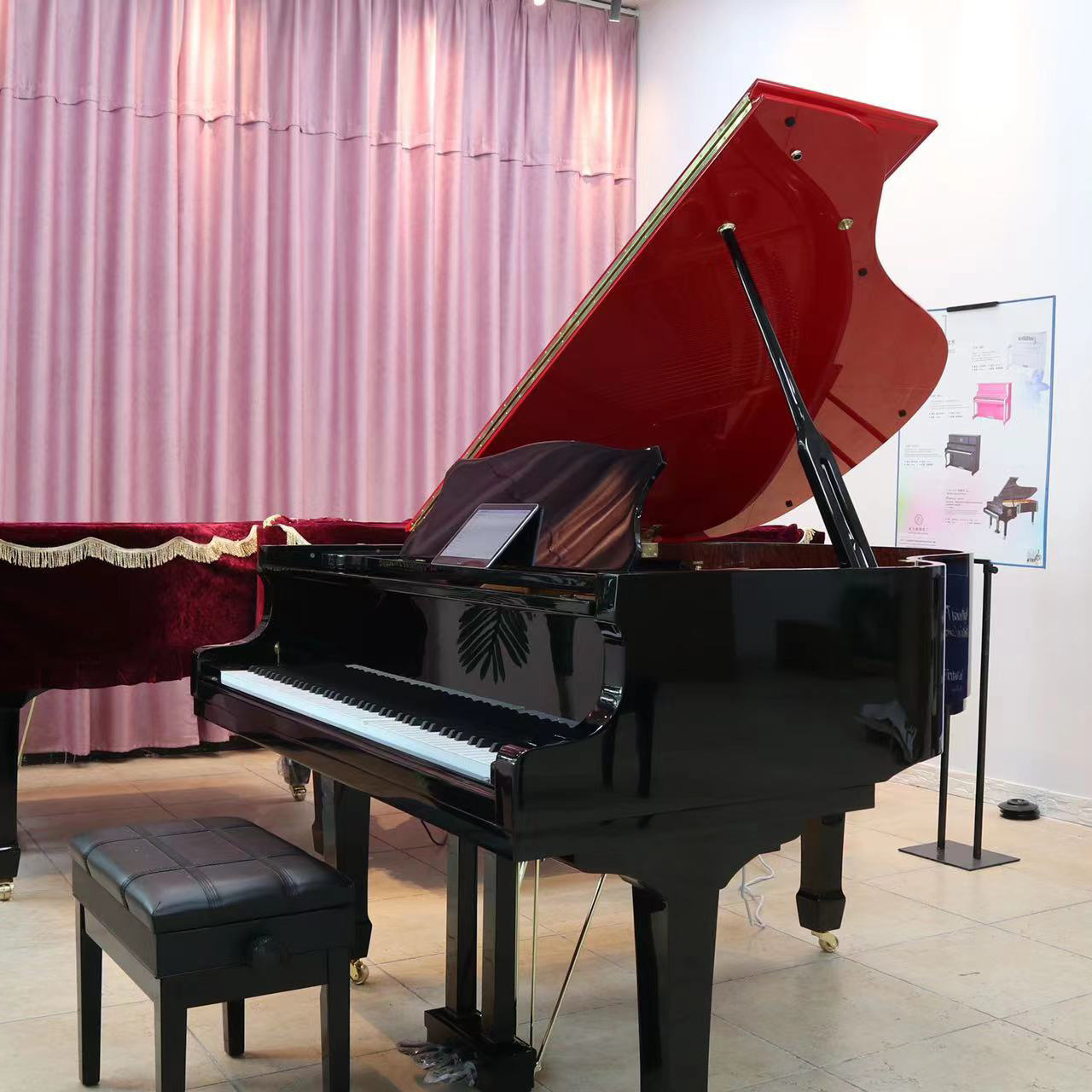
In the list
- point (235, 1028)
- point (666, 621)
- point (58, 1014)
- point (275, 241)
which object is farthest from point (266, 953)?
point (275, 241)

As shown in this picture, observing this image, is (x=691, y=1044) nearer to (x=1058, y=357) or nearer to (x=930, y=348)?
(x=930, y=348)

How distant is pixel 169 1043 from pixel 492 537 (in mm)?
938

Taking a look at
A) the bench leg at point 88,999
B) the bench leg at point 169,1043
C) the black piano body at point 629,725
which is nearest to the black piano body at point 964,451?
the black piano body at point 629,725

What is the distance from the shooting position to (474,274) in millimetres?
5691

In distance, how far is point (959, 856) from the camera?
371 cm

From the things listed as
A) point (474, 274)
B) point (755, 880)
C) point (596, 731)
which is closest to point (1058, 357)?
point (755, 880)

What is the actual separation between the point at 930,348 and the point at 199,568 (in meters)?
2.05

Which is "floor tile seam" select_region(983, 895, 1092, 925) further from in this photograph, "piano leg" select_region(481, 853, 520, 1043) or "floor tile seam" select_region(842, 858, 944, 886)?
"piano leg" select_region(481, 853, 520, 1043)

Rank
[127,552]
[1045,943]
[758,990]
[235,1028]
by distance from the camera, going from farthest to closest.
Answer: [127,552]
[1045,943]
[758,990]
[235,1028]

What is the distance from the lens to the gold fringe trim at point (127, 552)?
3.26 m

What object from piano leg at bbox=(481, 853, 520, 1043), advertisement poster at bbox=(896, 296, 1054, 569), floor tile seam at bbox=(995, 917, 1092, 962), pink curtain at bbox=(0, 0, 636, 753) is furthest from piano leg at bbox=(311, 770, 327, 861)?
advertisement poster at bbox=(896, 296, 1054, 569)

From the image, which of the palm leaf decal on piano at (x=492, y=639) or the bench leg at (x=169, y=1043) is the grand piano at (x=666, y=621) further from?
the bench leg at (x=169, y=1043)

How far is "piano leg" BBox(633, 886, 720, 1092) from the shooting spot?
1.65 metres

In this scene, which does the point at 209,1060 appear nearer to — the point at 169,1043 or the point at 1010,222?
the point at 169,1043
